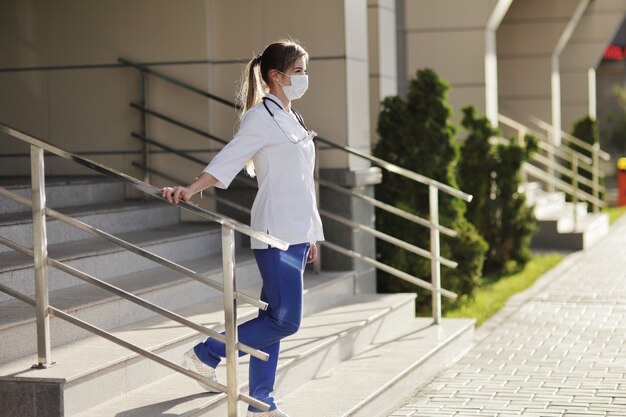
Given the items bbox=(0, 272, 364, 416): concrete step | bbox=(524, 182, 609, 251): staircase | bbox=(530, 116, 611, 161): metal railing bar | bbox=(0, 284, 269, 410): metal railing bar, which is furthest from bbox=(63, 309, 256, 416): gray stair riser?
bbox=(530, 116, 611, 161): metal railing bar

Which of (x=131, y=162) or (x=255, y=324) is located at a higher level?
(x=131, y=162)

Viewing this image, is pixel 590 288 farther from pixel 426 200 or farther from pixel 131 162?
pixel 131 162

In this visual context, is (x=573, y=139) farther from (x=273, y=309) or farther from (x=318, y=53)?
(x=273, y=309)

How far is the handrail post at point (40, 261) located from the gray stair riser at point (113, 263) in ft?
3.31

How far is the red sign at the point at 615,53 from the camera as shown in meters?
33.2

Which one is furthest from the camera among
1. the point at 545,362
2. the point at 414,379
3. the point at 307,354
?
the point at 545,362

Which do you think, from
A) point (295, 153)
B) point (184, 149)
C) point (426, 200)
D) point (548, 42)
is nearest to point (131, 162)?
point (184, 149)

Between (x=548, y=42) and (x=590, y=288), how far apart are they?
9306mm

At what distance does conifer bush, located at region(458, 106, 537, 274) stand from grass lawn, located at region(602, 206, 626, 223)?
258 inches

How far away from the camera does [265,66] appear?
18.6 ft

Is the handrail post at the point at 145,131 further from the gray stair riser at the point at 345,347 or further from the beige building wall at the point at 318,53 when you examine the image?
the gray stair riser at the point at 345,347

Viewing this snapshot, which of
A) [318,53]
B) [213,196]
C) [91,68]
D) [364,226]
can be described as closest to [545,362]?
[364,226]

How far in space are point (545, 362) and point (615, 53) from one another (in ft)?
87.7

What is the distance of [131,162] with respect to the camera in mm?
10047
